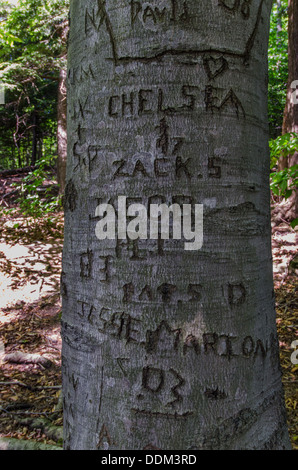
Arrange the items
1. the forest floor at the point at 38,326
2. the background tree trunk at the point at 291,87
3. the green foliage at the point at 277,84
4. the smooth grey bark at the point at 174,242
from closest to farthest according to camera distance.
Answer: the smooth grey bark at the point at 174,242, the forest floor at the point at 38,326, the background tree trunk at the point at 291,87, the green foliage at the point at 277,84

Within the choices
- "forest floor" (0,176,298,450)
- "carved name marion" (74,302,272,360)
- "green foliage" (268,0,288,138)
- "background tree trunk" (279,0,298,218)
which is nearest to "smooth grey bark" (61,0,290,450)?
"carved name marion" (74,302,272,360)

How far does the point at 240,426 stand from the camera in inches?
40.1

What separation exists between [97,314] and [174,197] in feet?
1.30

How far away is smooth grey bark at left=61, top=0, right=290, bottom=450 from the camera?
3.21ft

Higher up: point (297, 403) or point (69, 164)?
point (69, 164)

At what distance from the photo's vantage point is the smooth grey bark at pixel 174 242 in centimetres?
98

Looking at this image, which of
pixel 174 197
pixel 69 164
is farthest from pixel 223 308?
pixel 69 164

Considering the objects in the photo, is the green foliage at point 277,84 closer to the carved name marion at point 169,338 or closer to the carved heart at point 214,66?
the carved heart at point 214,66

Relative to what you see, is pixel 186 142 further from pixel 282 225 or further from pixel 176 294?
pixel 282 225

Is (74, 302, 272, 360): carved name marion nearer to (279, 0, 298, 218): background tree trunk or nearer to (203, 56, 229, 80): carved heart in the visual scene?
(203, 56, 229, 80): carved heart

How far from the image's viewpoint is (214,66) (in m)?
1.00

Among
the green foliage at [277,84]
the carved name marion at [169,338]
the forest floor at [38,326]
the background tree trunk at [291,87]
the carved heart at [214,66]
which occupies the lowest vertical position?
→ the forest floor at [38,326]

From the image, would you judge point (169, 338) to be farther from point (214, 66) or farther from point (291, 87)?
point (291, 87)

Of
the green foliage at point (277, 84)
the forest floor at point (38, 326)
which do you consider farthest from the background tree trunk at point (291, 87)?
the green foliage at point (277, 84)
